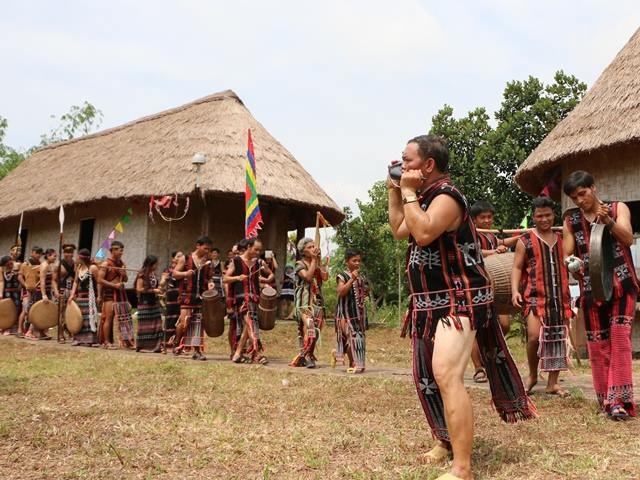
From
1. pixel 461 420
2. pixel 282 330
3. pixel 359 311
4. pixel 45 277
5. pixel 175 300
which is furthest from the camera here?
pixel 282 330

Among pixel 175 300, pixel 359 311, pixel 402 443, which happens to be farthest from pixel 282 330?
pixel 402 443

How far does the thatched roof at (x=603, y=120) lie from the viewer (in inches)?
397

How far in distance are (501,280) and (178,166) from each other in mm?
11169

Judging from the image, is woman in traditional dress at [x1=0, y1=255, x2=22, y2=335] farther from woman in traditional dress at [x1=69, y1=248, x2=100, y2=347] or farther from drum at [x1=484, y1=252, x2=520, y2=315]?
drum at [x1=484, y1=252, x2=520, y2=315]

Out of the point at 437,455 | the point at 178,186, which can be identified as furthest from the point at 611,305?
the point at 178,186

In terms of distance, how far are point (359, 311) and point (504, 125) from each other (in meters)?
10.4

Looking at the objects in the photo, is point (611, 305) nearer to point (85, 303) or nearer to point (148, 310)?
point (148, 310)

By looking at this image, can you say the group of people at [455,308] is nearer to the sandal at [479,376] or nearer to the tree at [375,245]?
the sandal at [479,376]

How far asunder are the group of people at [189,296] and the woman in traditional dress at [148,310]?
1 centimetres

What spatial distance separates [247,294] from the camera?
8.23 metres

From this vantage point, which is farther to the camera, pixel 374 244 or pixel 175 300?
pixel 374 244

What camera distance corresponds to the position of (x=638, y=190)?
33.0 feet

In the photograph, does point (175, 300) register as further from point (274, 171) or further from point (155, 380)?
point (274, 171)

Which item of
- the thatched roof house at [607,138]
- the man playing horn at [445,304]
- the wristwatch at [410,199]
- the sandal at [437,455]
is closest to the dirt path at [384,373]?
the man playing horn at [445,304]
